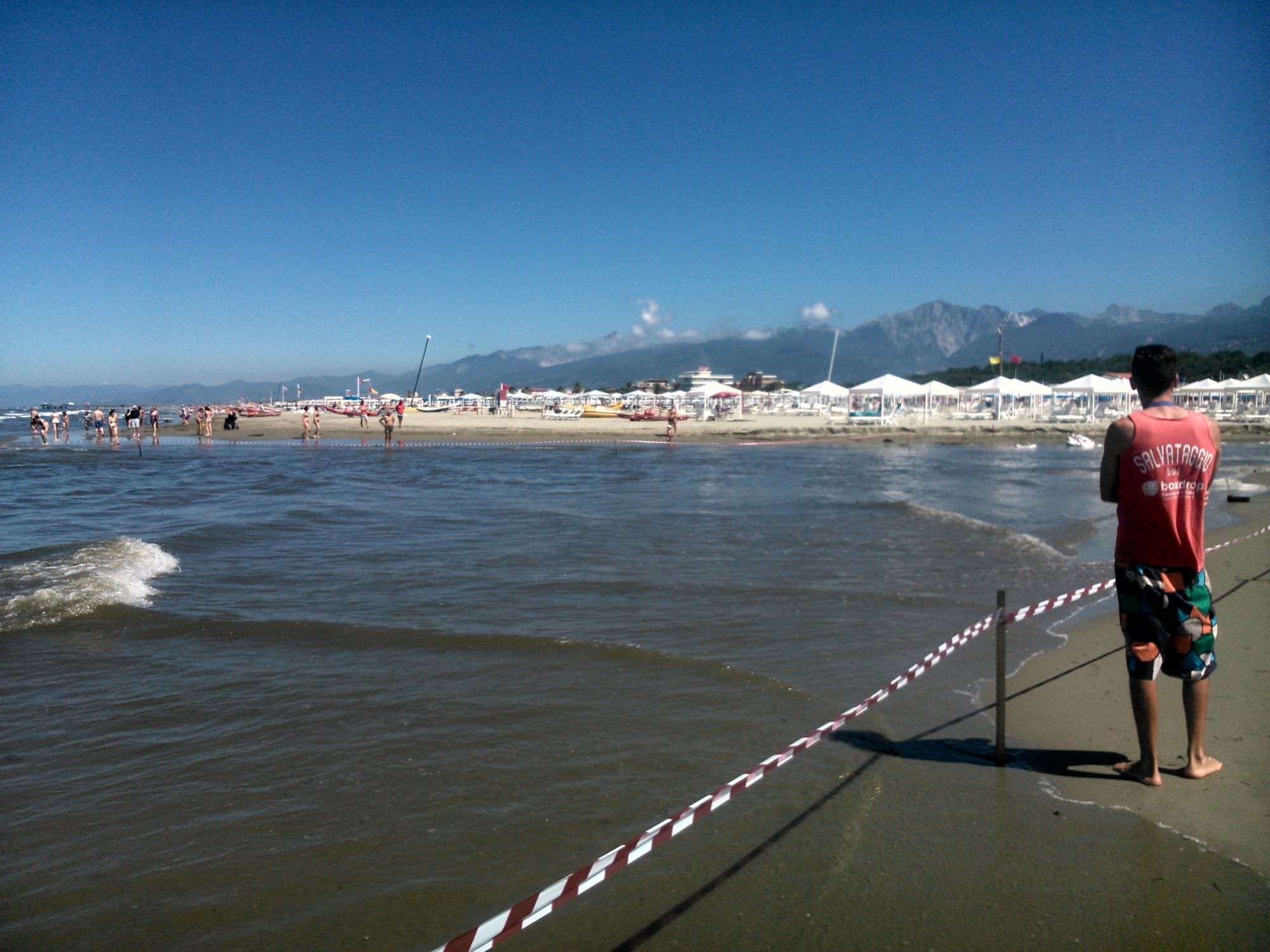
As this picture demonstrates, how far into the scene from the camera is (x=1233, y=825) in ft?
11.6

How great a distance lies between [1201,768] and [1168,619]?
0.92 m

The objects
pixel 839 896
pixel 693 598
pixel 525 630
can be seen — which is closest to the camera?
pixel 839 896

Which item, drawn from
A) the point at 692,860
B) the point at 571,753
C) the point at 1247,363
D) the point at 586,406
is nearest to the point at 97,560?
the point at 571,753

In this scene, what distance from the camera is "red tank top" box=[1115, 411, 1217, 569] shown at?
141 inches

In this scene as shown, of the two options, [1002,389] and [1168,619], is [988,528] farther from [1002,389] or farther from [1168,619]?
[1002,389]

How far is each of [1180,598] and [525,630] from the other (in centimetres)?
507

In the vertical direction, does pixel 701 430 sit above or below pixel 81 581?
above

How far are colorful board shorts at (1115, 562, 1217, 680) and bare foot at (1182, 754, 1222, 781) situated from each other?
0.56m

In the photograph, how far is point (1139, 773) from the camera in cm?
397

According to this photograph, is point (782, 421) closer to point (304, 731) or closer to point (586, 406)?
point (586, 406)

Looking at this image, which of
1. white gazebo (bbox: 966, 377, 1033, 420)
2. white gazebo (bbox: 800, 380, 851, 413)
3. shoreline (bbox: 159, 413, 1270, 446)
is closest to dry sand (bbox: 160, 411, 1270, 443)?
shoreline (bbox: 159, 413, 1270, 446)

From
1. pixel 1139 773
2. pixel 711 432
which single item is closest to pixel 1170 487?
pixel 1139 773

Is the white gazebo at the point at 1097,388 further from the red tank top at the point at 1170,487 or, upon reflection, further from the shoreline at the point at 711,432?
the red tank top at the point at 1170,487

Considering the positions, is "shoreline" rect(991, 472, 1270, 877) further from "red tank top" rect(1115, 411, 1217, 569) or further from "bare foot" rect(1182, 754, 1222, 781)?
"red tank top" rect(1115, 411, 1217, 569)
